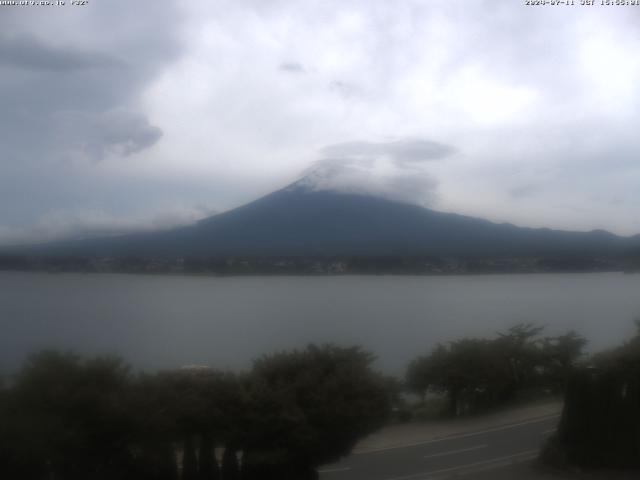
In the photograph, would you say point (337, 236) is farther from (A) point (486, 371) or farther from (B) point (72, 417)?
(B) point (72, 417)

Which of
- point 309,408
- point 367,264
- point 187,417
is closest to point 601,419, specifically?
point 309,408

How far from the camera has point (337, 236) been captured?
28.1 m

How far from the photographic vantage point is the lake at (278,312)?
14164 mm

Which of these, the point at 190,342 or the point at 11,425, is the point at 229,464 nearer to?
the point at 11,425

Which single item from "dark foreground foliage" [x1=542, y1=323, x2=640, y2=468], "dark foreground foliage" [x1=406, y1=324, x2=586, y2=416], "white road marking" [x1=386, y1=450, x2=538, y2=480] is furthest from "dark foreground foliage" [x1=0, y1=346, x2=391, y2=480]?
"dark foreground foliage" [x1=406, y1=324, x2=586, y2=416]

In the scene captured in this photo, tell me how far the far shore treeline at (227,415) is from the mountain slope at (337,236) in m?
6.54

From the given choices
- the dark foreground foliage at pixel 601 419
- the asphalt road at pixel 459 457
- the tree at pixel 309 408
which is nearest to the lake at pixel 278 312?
the tree at pixel 309 408

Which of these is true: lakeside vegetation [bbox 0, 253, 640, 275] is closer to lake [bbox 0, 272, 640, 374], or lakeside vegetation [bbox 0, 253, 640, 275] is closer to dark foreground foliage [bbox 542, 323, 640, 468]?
lake [bbox 0, 272, 640, 374]

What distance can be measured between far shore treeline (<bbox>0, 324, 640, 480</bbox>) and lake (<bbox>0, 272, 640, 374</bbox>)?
0.82 meters

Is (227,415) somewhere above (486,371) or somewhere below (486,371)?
above

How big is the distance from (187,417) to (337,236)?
1832 cm

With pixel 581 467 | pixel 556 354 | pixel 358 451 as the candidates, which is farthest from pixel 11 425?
pixel 556 354

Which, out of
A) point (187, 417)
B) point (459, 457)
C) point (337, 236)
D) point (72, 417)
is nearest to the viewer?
point (72, 417)

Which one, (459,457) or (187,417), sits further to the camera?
(459,457)
